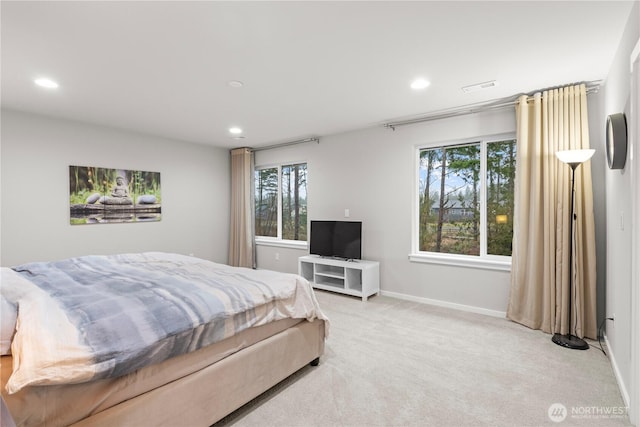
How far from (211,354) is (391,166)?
134 inches

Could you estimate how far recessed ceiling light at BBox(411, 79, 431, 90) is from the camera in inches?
116

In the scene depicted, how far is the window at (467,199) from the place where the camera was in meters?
3.70

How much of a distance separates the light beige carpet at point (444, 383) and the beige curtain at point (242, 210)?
308 centimetres

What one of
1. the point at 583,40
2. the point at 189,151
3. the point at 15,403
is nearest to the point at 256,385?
the point at 15,403

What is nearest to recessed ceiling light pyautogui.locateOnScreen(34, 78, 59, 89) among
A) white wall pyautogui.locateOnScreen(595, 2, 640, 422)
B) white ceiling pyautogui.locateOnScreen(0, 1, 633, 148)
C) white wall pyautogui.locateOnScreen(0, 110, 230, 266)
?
white ceiling pyautogui.locateOnScreen(0, 1, 633, 148)

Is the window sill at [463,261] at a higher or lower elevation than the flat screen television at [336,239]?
lower

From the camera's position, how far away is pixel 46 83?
115 inches

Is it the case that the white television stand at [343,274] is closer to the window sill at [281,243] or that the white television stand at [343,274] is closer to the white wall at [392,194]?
the white wall at [392,194]

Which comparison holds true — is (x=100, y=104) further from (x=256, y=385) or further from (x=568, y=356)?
(x=568, y=356)

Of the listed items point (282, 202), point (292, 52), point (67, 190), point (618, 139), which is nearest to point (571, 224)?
point (618, 139)

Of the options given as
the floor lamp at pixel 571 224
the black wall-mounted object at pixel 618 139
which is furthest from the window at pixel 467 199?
the black wall-mounted object at pixel 618 139

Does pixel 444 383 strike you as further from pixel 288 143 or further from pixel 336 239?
pixel 288 143

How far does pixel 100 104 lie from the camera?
351cm

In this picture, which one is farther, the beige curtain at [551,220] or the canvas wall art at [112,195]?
the canvas wall art at [112,195]
